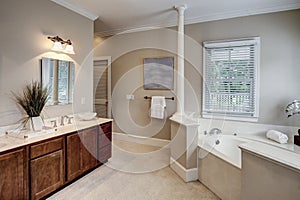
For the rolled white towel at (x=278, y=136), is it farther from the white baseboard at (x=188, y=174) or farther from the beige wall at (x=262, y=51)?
the white baseboard at (x=188, y=174)

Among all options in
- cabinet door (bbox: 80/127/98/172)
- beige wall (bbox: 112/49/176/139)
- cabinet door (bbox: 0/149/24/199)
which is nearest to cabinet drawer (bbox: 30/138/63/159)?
cabinet door (bbox: 0/149/24/199)

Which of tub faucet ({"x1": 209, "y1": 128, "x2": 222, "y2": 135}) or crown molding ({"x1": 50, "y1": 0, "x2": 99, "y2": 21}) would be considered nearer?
crown molding ({"x1": 50, "y1": 0, "x2": 99, "y2": 21})

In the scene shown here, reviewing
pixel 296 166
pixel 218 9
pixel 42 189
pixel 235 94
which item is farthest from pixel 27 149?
pixel 218 9

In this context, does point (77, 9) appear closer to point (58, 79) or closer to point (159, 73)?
point (58, 79)

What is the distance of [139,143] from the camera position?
452 cm

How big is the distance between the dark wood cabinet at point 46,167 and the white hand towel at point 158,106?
208cm

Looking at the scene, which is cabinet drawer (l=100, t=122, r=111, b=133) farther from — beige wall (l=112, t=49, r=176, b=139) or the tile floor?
beige wall (l=112, t=49, r=176, b=139)

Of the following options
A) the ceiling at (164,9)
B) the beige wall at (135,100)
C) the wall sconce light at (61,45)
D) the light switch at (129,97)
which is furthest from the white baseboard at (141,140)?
the ceiling at (164,9)

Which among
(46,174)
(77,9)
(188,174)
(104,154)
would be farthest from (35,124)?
(188,174)

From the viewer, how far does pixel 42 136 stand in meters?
2.32

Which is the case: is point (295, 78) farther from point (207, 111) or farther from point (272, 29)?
point (207, 111)

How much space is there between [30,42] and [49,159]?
59.2 inches

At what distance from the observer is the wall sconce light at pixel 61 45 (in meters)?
2.84

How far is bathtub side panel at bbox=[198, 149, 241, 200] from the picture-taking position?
84.0 inches
